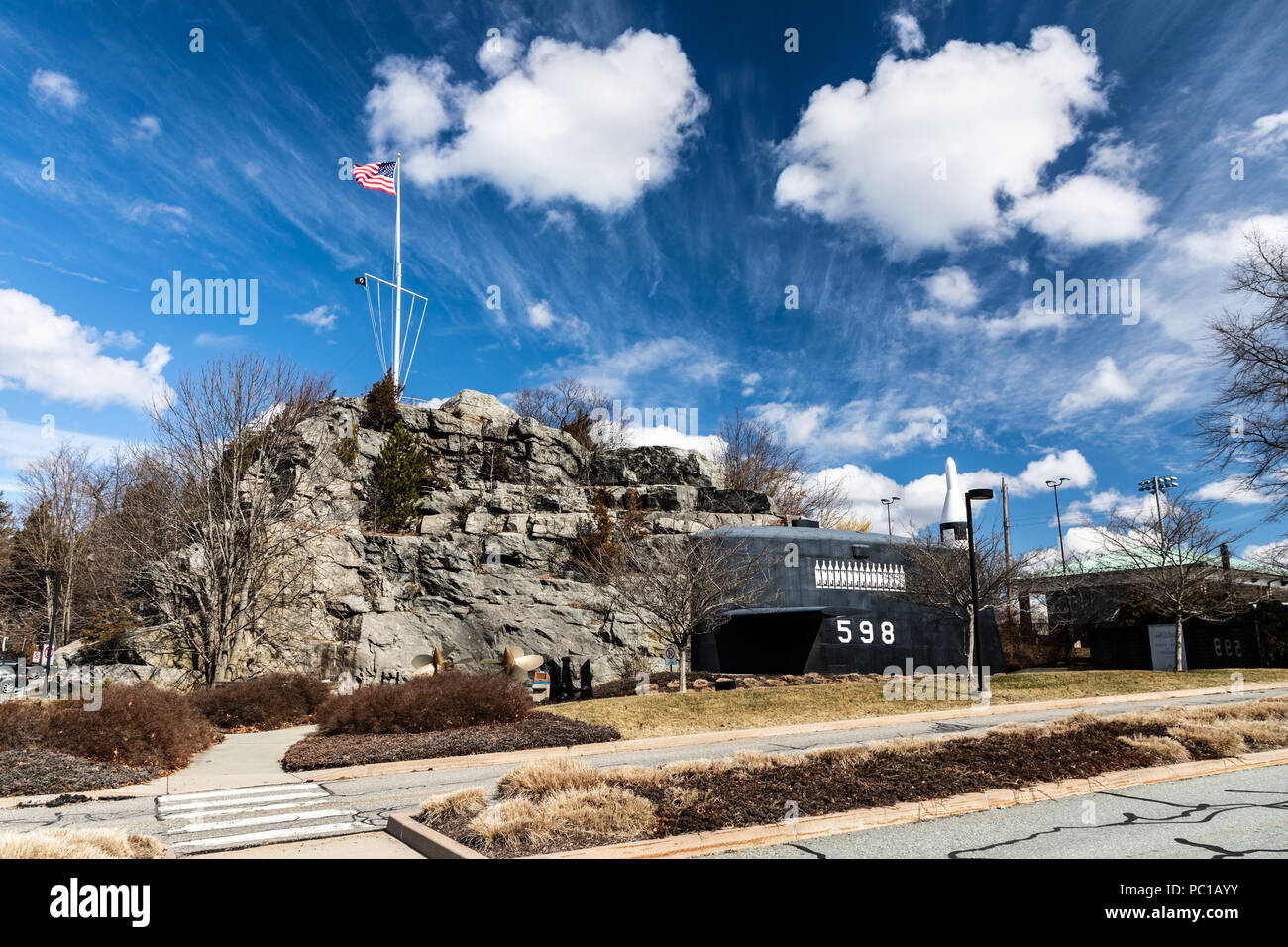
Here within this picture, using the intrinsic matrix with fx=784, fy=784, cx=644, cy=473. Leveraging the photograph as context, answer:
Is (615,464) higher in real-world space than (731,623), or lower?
higher

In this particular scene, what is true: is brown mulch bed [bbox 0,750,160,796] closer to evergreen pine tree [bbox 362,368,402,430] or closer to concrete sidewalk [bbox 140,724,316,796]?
concrete sidewalk [bbox 140,724,316,796]

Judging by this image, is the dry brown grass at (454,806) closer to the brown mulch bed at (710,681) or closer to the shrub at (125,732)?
the shrub at (125,732)

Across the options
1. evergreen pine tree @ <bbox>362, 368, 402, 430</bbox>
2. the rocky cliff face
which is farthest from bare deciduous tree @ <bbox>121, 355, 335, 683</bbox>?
evergreen pine tree @ <bbox>362, 368, 402, 430</bbox>

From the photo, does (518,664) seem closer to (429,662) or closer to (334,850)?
(429,662)

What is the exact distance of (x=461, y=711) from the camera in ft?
51.0

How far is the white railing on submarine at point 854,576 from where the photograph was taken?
24172mm

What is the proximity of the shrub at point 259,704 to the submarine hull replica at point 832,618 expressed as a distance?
480 inches

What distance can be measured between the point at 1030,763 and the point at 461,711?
1044 centimetres

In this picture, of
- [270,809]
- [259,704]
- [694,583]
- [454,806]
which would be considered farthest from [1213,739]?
[259,704]

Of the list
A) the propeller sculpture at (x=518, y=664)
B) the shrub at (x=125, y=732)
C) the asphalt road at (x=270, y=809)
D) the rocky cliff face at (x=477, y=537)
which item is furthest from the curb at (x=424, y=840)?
the rocky cliff face at (x=477, y=537)

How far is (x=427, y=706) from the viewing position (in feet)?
49.7

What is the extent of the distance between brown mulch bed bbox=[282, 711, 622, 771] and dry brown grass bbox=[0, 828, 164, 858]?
19.8 ft
